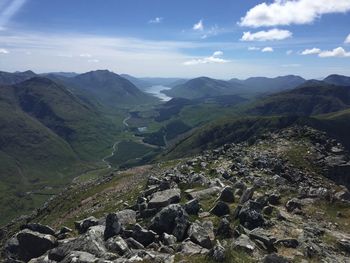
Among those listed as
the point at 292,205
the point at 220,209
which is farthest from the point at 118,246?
the point at 292,205

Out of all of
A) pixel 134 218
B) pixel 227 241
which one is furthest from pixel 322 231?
pixel 134 218

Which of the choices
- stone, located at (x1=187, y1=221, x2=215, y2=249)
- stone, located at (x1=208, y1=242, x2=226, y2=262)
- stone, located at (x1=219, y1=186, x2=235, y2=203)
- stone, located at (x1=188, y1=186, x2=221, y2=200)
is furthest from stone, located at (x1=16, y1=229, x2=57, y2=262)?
stone, located at (x1=219, y1=186, x2=235, y2=203)

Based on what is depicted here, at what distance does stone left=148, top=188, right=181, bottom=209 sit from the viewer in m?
35.3

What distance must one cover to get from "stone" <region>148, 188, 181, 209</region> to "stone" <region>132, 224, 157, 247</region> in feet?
22.2

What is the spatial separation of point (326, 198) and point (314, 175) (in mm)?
34661

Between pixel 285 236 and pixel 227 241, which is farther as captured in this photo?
pixel 285 236

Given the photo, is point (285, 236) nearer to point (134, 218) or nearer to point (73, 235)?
point (134, 218)

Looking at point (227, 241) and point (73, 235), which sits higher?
point (227, 241)

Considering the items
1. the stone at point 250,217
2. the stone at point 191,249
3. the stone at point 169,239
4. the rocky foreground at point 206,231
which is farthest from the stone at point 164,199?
the stone at point 191,249

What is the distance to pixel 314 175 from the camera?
2963 inches

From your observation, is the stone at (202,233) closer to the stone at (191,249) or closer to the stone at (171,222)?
the stone at (191,249)

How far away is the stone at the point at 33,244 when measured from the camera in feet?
96.4

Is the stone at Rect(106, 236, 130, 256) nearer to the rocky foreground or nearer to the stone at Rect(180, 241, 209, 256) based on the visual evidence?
the rocky foreground

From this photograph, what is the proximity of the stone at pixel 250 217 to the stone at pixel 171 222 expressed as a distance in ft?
16.1
